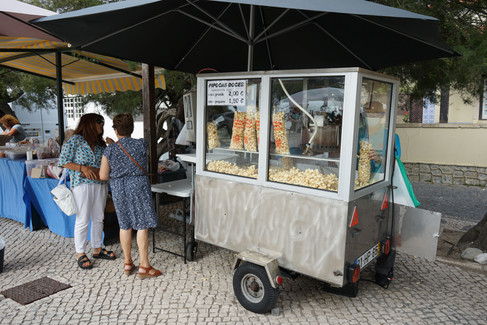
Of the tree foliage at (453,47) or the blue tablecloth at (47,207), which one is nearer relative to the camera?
the tree foliage at (453,47)

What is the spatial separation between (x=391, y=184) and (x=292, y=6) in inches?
75.9

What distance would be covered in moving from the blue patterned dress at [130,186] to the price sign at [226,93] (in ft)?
2.71

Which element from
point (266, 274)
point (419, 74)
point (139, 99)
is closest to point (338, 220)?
point (266, 274)

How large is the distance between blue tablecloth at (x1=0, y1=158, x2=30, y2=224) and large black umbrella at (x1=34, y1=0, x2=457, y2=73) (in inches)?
95.2

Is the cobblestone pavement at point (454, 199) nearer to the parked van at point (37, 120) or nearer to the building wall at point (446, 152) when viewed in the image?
the building wall at point (446, 152)

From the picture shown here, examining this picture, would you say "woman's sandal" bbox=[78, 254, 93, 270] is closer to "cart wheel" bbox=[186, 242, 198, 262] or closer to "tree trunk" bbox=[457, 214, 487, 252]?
"cart wheel" bbox=[186, 242, 198, 262]

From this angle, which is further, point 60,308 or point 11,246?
point 11,246

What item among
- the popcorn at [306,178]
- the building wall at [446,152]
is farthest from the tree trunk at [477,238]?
the building wall at [446,152]

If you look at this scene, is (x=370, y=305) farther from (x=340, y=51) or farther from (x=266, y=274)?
(x=340, y=51)

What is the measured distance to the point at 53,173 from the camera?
459cm

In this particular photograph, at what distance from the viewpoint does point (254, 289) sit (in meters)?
3.03

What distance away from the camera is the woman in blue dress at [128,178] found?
340cm

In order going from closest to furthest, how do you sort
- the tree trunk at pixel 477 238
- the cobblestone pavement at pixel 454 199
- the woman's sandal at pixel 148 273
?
the woman's sandal at pixel 148 273
the tree trunk at pixel 477 238
the cobblestone pavement at pixel 454 199

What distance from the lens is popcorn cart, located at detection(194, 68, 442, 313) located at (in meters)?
2.73
